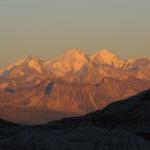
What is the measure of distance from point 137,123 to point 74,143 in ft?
61.0

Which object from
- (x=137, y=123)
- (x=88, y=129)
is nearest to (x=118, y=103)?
(x=137, y=123)

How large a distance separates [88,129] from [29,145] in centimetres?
398

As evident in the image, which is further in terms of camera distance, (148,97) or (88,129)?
(148,97)

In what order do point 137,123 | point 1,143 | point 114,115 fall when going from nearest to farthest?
point 1,143, point 137,123, point 114,115

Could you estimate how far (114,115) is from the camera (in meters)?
59.6

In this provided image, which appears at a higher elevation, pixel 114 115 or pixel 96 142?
pixel 96 142

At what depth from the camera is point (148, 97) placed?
202ft

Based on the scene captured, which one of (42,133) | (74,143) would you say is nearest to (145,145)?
(74,143)

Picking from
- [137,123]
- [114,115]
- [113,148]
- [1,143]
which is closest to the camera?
[113,148]

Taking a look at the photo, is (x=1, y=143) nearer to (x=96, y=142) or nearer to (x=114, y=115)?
(x=96, y=142)

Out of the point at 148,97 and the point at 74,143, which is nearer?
the point at 74,143

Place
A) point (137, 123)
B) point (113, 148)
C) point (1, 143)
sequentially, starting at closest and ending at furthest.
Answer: point (113, 148)
point (1, 143)
point (137, 123)

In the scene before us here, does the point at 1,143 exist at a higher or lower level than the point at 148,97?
higher

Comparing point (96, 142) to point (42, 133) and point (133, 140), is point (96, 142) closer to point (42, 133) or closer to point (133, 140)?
point (133, 140)
